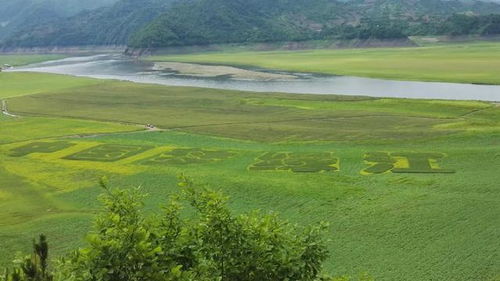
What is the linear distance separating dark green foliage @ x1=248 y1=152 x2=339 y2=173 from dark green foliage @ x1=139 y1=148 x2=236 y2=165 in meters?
3.58

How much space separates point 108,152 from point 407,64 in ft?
290

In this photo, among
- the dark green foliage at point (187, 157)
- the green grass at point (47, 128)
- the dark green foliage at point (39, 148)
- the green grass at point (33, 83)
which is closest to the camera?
the dark green foliage at point (187, 157)

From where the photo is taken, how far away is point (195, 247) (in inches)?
467

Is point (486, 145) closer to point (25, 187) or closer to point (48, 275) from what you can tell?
point (25, 187)

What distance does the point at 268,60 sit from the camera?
15775 centimetres

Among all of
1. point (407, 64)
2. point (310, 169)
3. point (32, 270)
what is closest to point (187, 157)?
point (310, 169)

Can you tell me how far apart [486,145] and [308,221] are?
2206 cm

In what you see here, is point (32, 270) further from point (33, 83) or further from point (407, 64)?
point (407, 64)

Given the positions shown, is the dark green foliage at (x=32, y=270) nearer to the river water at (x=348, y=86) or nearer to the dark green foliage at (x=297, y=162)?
the dark green foliage at (x=297, y=162)

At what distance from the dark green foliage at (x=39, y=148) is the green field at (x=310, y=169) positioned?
0.22m

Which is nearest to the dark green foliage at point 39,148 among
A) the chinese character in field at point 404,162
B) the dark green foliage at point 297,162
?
the dark green foliage at point 297,162

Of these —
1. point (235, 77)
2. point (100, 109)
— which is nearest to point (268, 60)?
point (235, 77)

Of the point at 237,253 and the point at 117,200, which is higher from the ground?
the point at 117,200

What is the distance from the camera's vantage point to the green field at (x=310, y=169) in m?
A: 26.8
